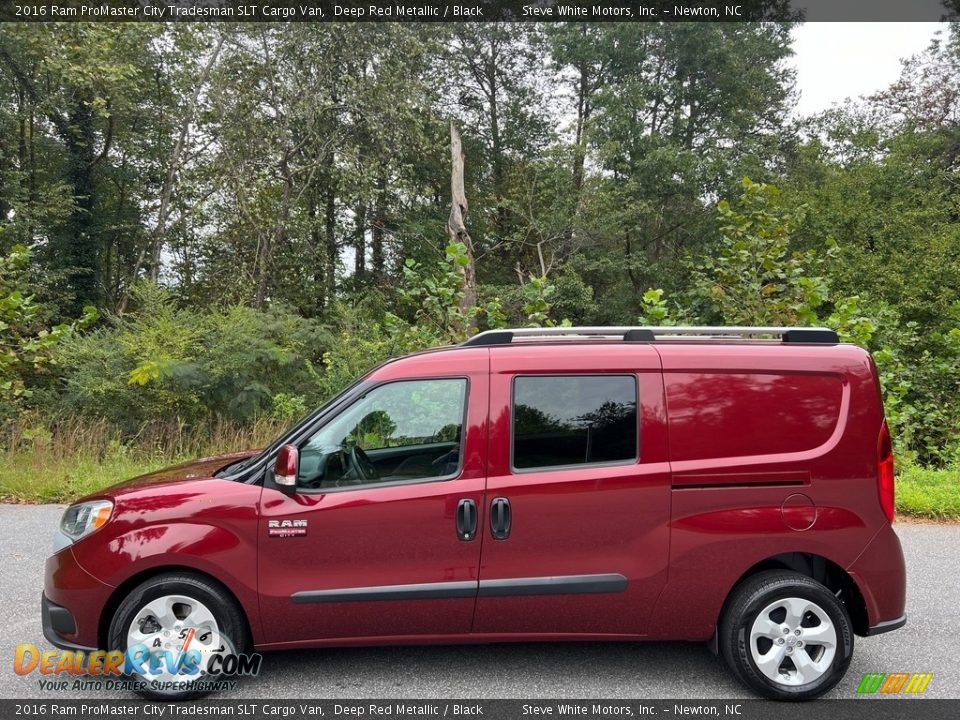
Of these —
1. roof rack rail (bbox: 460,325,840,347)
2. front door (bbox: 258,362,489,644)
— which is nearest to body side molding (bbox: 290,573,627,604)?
front door (bbox: 258,362,489,644)

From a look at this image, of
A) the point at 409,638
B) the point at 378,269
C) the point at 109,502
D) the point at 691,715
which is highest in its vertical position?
the point at 378,269

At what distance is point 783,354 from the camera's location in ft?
12.8

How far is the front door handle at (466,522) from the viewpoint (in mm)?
3652

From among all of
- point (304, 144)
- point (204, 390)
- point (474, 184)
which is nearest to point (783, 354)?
point (204, 390)

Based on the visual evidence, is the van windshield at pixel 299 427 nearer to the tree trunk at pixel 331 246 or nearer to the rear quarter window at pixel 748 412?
the rear quarter window at pixel 748 412

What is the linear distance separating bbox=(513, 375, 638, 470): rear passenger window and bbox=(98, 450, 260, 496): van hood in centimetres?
176

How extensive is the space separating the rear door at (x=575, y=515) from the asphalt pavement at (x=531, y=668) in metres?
0.31

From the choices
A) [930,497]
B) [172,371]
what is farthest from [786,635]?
[172,371]

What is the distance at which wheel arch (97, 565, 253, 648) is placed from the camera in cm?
366

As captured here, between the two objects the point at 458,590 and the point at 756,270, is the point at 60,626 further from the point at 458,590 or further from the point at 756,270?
the point at 756,270

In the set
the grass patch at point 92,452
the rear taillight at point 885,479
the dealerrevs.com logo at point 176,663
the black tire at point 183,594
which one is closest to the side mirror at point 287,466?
the black tire at point 183,594

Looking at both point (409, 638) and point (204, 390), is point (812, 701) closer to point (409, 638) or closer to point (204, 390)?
point (409, 638)

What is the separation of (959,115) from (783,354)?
24244mm

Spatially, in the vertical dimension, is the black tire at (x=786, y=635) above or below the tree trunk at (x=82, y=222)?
below
